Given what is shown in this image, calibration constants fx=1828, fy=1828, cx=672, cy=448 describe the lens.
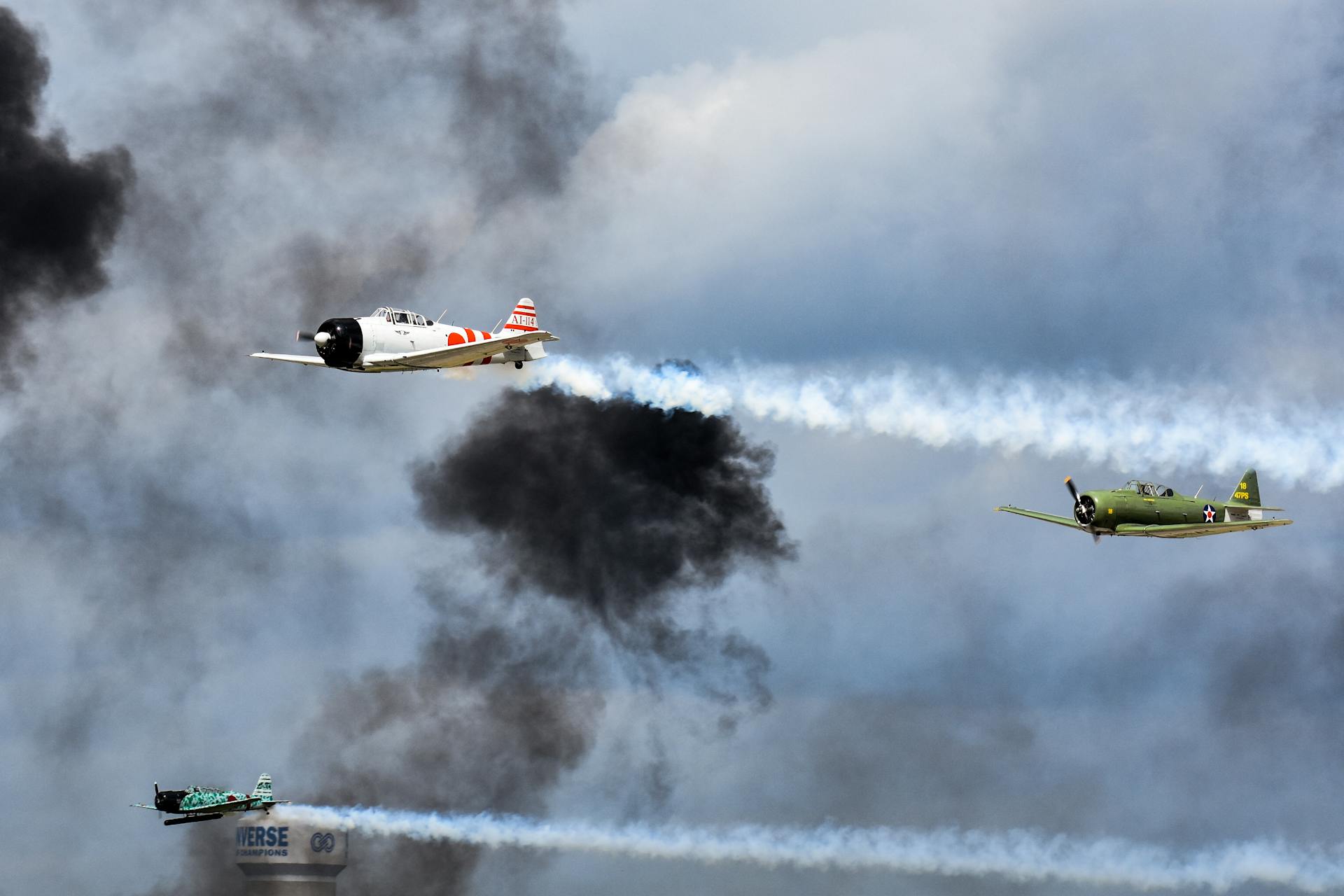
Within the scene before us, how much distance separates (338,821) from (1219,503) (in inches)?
3312

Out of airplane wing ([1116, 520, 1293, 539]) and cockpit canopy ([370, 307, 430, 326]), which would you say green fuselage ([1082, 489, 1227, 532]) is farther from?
cockpit canopy ([370, 307, 430, 326])

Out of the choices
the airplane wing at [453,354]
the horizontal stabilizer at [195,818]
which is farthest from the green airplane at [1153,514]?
the horizontal stabilizer at [195,818]

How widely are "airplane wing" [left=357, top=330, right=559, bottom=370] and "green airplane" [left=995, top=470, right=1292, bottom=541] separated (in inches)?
1184

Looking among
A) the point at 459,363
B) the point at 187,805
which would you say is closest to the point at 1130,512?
the point at 459,363

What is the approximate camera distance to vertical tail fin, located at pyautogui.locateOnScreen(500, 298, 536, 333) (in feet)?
382

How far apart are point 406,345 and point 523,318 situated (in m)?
12.4

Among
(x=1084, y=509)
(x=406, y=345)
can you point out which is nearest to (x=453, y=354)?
(x=406, y=345)

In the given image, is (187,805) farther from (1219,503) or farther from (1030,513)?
(1219,503)

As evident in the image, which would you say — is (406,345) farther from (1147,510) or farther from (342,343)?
(1147,510)

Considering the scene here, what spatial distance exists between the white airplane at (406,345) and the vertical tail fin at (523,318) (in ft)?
14.8

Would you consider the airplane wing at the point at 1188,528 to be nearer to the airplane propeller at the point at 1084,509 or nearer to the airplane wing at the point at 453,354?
the airplane propeller at the point at 1084,509

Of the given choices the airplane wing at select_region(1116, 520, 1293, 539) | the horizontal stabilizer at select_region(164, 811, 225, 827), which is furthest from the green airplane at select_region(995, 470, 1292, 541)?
the horizontal stabilizer at select_region(164, 811, 225, 827)

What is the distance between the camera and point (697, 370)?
395 ft

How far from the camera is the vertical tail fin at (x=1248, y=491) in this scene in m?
111
